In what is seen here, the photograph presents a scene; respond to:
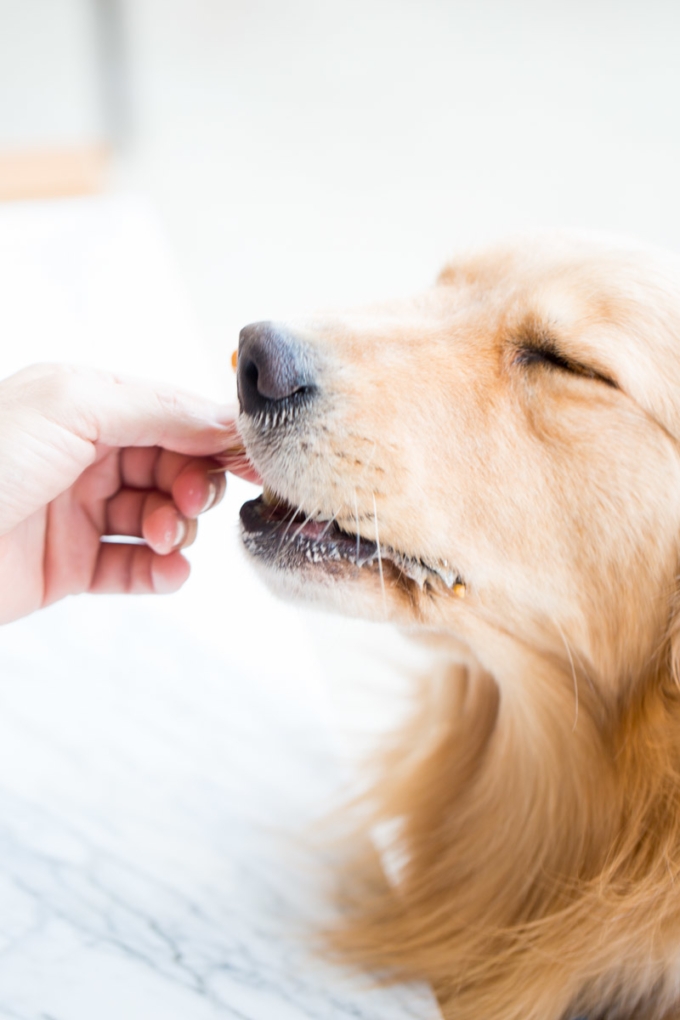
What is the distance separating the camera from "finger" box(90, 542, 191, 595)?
1242 mm

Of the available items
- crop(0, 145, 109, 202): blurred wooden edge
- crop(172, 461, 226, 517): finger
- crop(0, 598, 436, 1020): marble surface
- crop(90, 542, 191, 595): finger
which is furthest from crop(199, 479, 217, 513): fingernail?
crop(0, 145, 109, 202): blurred wooden edge

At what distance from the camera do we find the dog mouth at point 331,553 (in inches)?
38.8

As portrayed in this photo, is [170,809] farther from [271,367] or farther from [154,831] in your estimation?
[271,367]

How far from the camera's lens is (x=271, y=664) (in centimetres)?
140

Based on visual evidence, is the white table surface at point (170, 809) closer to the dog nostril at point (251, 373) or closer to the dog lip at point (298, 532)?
the dog lip at point (298, 532)

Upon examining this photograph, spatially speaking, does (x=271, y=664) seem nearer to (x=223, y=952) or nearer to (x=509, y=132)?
(x=223, y=952)

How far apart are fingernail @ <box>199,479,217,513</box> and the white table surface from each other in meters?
0.09

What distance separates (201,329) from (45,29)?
2000 mm

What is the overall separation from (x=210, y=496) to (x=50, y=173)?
130 inches

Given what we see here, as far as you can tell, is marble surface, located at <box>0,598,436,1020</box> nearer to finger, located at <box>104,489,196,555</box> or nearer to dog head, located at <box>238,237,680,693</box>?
finger, located at <box>104,489,196,555</box>

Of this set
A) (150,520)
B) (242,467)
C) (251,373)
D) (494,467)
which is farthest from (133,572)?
(494,467)

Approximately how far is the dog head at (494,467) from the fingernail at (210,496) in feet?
0.31

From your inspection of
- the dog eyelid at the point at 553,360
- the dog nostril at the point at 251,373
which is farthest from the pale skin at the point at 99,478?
the dog eyelid at the point at 553,360

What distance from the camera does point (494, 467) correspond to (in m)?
1.01
